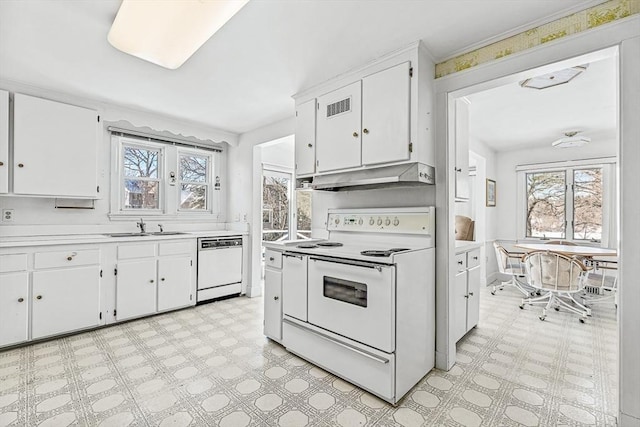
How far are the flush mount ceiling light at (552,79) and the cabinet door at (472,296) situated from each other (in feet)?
6.06

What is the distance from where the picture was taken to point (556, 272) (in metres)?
3.51

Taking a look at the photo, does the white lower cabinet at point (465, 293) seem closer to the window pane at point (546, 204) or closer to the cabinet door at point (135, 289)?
the cabinet door at point (135, 289)

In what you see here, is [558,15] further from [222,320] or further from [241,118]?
[222,320]

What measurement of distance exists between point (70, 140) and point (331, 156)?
2.70m

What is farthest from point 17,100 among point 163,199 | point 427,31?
point 427,31

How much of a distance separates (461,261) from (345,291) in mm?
1201

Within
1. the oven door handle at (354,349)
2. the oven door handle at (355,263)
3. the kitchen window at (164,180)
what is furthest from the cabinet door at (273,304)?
the kitchen window at (164,180)

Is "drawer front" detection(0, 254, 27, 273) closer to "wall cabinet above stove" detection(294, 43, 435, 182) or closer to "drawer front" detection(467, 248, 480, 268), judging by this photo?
"wall cabinet above stove" detection(294, 43, 435, 182)

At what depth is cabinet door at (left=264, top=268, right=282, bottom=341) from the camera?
108 inches

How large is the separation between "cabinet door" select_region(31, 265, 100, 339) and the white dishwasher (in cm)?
112

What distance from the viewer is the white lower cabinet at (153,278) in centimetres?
325

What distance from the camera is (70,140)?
3.10 meters

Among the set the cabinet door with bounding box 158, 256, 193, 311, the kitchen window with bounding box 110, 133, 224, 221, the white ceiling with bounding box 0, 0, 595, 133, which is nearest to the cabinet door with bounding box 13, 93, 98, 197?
the white ceiling with bounding box 0, 0, 595, 133

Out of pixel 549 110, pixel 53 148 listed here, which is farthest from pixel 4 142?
pixel 549 110
